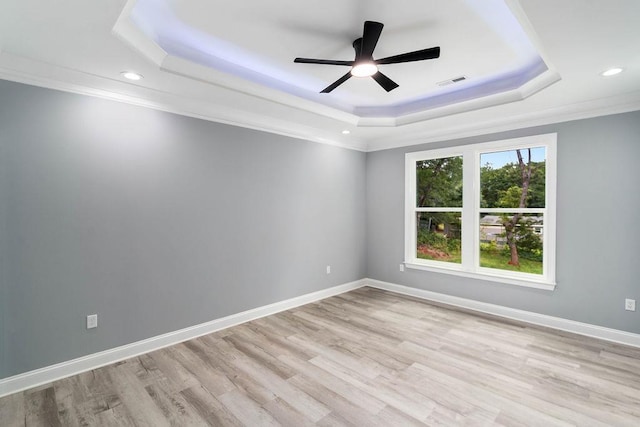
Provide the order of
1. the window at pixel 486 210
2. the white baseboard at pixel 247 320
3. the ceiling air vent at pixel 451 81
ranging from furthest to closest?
the window at pixel 486 210 < the ceiling air vent at pixel 451 81 < the white baseboard at pixel 247 320

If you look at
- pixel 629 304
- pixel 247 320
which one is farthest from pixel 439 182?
pixel 247 320

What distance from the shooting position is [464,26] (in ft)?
7.84

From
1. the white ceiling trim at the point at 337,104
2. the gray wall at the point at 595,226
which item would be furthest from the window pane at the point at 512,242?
the white ceiling trim at the point at 337,104

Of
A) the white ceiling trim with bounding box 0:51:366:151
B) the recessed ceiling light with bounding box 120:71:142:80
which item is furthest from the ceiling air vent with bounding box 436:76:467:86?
the recessed ceiling light with bounding box 120:71:142:80

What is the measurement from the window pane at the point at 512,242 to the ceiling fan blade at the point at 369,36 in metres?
3.06

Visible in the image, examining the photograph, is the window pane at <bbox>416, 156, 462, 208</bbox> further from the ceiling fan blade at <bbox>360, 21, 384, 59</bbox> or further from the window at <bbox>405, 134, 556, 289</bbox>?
the ceiling fan blade at <bbox>360, 21, 384, 59</bbox>

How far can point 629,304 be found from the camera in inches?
126

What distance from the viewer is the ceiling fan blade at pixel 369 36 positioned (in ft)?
6.84

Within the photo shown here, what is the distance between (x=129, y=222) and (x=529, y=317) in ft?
15.3

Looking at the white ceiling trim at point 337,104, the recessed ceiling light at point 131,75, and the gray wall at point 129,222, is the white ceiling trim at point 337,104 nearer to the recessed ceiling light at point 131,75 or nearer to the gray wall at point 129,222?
the recessed ceiling light at point 131,75

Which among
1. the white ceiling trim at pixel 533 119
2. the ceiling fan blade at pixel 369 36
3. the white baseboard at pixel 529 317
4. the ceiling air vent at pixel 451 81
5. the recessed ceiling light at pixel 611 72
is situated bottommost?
the white baseboard at pixel 529 317

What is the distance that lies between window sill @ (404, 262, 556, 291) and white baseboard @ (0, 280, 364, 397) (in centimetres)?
200

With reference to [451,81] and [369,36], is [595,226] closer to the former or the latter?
[451,81]

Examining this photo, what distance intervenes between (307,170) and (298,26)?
2.35 meters
